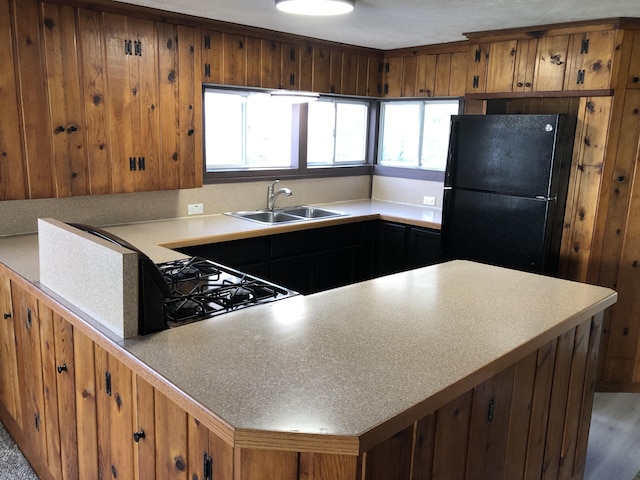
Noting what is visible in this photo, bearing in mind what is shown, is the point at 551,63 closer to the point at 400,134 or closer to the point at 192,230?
the point at 400,134

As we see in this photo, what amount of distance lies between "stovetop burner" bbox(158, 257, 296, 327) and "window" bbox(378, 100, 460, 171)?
9.04 feet

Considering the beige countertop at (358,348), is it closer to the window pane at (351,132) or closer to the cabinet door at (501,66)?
the cabinet door at (501,66)

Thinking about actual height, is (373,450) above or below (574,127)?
below

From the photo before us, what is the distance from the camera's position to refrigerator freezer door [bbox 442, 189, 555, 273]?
132 inches

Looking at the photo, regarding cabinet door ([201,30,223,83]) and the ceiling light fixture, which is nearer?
the ceiling light fixture

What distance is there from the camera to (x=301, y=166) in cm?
453

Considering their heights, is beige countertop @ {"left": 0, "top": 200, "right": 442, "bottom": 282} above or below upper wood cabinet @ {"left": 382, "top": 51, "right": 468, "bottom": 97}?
below

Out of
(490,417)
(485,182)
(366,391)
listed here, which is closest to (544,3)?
(485,182)

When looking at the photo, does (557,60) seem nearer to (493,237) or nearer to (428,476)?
(493,237)

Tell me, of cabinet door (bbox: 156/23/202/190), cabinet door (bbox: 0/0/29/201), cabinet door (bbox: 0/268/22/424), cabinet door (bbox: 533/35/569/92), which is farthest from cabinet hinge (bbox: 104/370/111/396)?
cabinet door (bbox: 533/35/569/92)

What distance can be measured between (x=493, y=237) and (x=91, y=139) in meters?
2.58

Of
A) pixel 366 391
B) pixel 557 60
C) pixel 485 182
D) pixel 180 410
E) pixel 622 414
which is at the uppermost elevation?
pixel 557 60

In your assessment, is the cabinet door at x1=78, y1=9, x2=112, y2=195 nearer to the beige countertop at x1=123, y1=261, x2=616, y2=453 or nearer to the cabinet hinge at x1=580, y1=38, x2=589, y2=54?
the beige countertop at x1=123, y1=261, x2=616, y2=453

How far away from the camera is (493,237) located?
3584 mm
